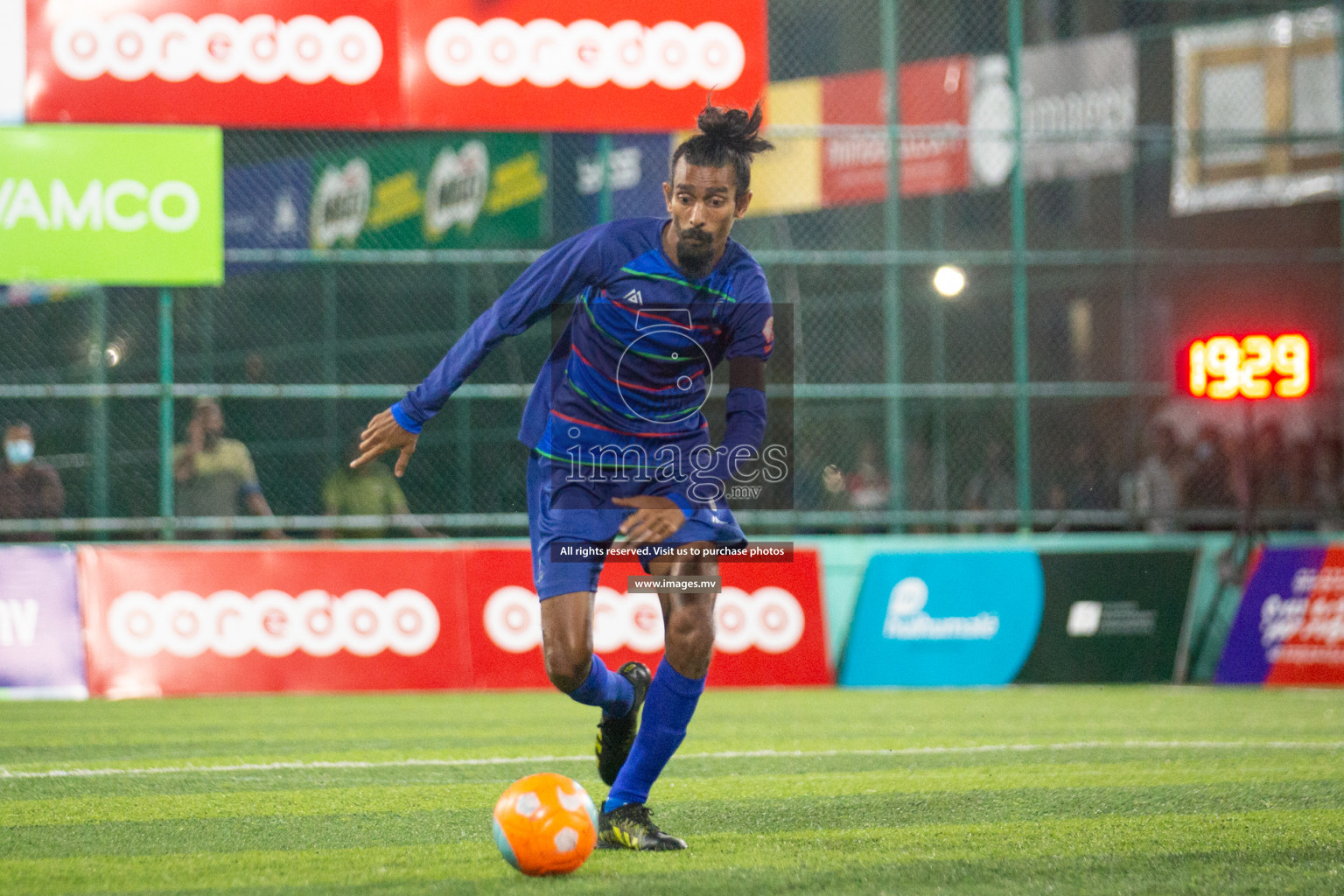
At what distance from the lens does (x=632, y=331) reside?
524 centimetres

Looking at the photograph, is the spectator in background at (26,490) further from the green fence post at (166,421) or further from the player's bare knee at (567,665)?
the player's bare knee at (567,665)

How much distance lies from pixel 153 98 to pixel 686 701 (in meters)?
9.53

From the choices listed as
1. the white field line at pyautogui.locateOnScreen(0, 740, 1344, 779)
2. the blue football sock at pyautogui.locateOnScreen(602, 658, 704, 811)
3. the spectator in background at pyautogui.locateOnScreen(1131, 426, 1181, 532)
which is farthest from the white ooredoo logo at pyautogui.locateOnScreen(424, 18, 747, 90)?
the blue football sock at pyautogui.locateOnScreen(602, 658, 704, 811)

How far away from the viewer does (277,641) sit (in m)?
11.6

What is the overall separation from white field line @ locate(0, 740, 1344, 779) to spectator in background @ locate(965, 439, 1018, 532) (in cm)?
665

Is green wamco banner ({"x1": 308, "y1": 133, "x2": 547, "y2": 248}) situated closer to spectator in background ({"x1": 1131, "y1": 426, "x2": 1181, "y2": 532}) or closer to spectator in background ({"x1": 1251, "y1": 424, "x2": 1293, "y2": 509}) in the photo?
spectator in background ({"x1": 1131, "y1": 426, "x2": 1181, "y2": 532})

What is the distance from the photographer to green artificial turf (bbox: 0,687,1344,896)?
4.55 metres

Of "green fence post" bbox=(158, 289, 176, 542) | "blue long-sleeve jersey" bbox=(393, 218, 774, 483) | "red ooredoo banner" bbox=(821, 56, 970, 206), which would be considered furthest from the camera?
"red ooredoo banner" bbox=(821, 56, 970, 206)

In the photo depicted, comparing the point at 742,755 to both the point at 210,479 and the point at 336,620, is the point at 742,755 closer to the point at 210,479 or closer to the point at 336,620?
the point at 336,620

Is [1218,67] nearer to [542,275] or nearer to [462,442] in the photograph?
[462,442]

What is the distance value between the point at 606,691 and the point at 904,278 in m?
20.6

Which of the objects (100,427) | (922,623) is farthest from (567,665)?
(100,427)

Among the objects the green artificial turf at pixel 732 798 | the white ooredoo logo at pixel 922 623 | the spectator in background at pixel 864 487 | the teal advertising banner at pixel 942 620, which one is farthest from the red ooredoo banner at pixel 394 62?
the green artificial turf at pixel 732 798

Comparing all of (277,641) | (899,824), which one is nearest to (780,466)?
(277,641)
